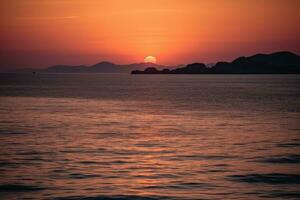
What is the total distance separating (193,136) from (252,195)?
58.2 ft

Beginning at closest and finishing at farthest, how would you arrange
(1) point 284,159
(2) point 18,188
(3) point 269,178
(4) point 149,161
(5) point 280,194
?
(5) point 280,194 < (2) point 18,188 < (3) point 269,178 < (4) point 149,161 < (1) point 284,159

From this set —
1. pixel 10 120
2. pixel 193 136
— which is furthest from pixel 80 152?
pixel 10 120

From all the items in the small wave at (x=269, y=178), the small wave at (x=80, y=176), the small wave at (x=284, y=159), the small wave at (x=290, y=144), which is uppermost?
the small wave at (x=290, y=144)

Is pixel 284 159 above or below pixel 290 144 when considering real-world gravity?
below

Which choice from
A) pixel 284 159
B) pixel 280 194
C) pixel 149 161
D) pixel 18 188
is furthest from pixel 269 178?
pixel 18 188

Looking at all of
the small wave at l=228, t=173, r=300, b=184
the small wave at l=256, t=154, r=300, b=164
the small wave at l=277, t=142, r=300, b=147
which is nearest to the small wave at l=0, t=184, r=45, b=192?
the small wave at l=228, t=173, r=300, b=184

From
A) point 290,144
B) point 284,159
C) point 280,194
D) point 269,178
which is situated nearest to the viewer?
point 280,194

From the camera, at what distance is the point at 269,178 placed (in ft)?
71.7

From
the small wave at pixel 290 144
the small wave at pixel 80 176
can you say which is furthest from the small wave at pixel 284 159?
the small wave at pixel 80 176

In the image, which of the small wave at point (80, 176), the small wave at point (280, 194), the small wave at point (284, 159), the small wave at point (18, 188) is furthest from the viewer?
the small wave at point (284, 159)

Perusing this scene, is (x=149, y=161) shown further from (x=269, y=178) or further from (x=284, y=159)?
(x=284, y=159)

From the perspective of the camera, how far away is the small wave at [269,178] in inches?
835

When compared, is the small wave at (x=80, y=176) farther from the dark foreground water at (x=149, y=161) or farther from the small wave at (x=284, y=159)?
the small wave at (x=284, y=159)

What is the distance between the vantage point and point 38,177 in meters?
21.6
